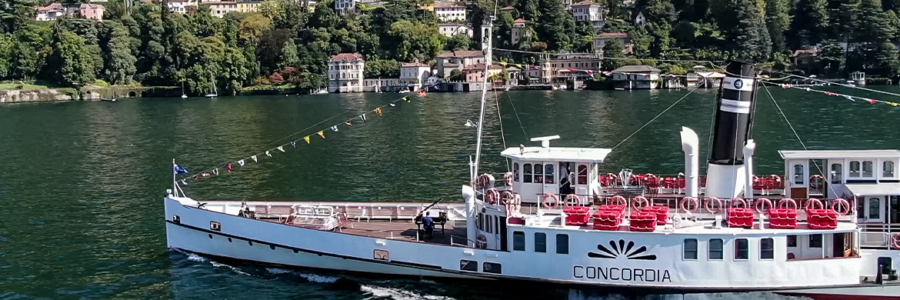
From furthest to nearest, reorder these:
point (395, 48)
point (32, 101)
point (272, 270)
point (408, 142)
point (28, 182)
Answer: point (395, 48) < point (32, 101) < point (408, 142) < point (28, 182) < point (272, 270)

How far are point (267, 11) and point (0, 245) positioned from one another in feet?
503

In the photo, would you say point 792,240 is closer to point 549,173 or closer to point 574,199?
point 574,199

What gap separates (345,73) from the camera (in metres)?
152

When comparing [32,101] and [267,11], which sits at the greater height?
[267,11]

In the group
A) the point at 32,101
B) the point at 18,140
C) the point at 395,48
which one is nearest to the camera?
the point at 18,140

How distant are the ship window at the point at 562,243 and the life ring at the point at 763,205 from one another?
442 cm

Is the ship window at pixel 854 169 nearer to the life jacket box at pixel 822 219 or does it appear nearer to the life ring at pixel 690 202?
the life jacket box at pixel 822 219

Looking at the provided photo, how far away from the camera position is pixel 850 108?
77125mm

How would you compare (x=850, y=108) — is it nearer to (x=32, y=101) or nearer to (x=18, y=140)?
(x=18, y=140)

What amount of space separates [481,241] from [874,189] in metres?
9.20

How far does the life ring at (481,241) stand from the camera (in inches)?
871

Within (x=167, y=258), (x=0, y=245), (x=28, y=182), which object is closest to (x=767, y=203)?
(x=167, y=258)

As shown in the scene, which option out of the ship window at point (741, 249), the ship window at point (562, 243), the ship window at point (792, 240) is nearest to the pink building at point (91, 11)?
the ship window at point (562, 243)

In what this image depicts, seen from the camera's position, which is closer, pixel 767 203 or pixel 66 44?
pixel 767 203
